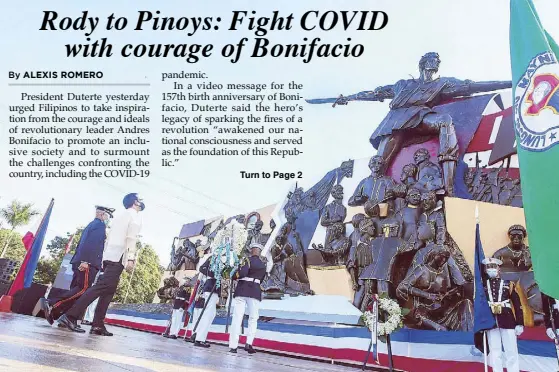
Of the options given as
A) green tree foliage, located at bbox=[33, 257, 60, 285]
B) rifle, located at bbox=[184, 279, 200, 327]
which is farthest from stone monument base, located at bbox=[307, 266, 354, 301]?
green tree foliage, located at bbox=[33, 257, 60, 285]

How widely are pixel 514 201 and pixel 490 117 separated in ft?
9.01

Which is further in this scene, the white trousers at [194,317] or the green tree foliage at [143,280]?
the green tree foliage at [143,280]

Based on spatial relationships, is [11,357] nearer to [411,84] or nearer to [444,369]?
[444,369]

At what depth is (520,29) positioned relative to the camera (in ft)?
11.4

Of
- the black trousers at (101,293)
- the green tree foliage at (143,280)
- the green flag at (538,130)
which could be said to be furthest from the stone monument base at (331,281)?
the green tree foliage at (143,280)

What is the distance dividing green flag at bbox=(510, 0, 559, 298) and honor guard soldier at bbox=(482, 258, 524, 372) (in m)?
2.84

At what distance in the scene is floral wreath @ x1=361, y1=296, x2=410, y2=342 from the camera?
6.50 metres

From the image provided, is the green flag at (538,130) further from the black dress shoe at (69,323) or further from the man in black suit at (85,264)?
the man in black suit at (85,264)

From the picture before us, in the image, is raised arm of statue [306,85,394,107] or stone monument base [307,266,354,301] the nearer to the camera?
stone monument base [307,266,354,301]

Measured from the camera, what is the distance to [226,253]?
27.0 ft

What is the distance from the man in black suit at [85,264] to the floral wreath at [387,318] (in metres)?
4.13

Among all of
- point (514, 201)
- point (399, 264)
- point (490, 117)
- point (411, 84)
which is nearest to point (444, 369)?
point (399, 264)

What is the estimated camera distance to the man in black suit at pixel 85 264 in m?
5.33

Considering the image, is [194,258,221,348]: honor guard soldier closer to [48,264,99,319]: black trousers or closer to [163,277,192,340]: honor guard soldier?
[48,264,99,319]: black trousers
